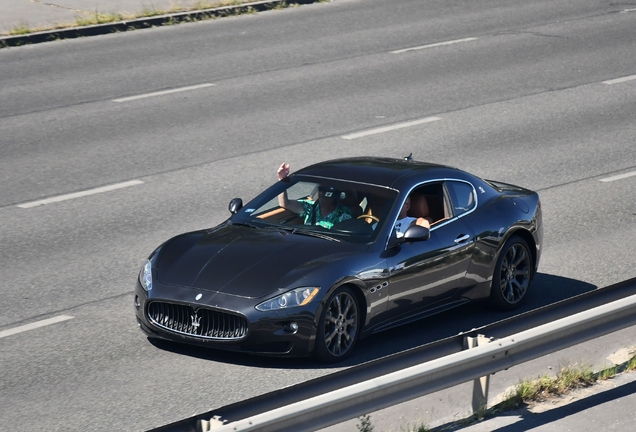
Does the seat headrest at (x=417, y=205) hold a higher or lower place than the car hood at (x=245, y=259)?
higher

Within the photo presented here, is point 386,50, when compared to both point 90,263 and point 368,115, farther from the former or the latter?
point 90,263

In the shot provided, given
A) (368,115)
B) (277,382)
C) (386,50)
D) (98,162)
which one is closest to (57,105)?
(98,162)

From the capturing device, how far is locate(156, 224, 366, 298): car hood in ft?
26.6

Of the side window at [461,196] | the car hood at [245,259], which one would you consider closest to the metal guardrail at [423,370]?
the car hood at [245,259]

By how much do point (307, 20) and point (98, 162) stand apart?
969 centimetres

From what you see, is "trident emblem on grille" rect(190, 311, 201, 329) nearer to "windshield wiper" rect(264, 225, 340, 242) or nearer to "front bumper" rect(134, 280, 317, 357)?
"front bumper" rect(134, 280, 317, 357)

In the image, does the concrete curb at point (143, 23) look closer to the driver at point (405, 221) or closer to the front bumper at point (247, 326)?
the driver at point (405, 221)

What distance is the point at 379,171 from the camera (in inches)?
374

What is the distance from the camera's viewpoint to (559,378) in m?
7.44

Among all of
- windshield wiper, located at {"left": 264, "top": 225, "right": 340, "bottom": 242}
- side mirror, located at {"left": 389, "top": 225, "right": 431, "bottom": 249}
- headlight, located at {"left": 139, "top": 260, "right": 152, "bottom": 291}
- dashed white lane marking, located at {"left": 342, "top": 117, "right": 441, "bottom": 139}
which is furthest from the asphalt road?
windshield wiper, located at {"left": 264, "top": 225, "right": 340, "bottom": 242}

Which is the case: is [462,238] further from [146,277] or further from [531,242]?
[146,277]

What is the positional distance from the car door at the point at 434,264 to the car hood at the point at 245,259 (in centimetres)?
42

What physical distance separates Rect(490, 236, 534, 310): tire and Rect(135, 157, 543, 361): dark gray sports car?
1 cm

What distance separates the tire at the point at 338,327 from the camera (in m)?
8.09
